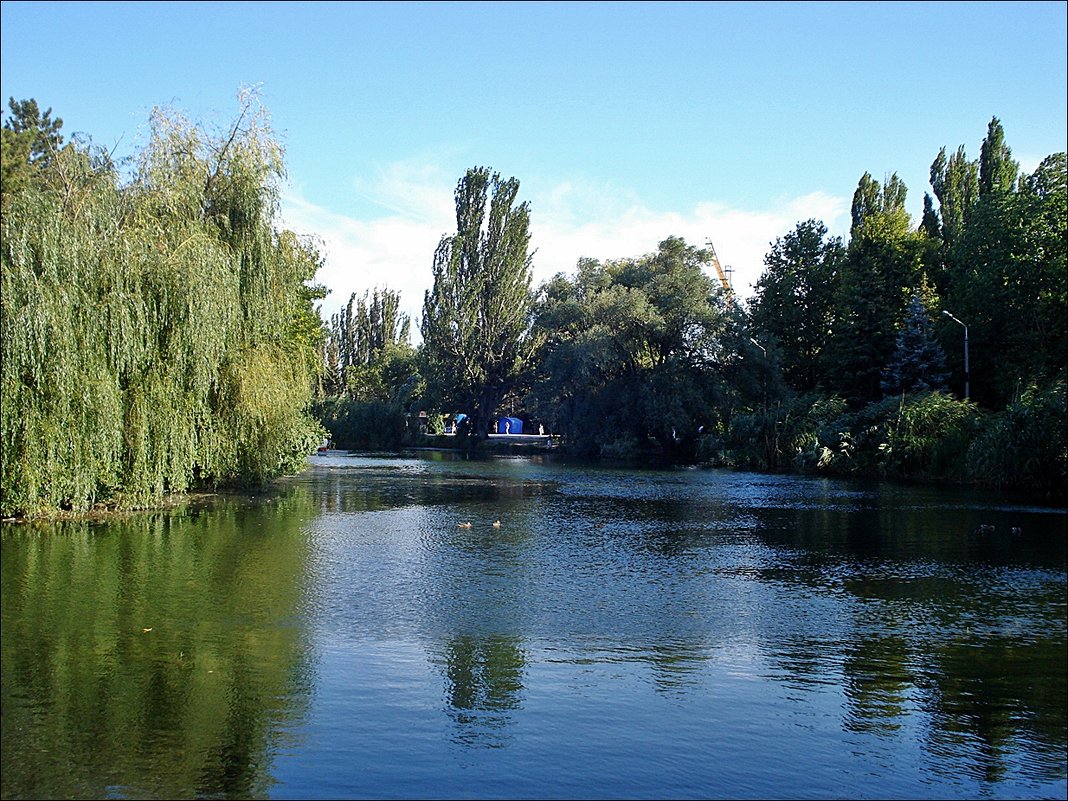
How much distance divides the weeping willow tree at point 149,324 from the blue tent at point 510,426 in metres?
83.3

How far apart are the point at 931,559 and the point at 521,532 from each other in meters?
Answer: 10.5

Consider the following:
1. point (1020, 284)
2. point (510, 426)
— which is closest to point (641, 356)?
point (1020, 284)

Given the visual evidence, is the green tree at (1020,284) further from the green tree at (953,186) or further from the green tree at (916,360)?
the green tree at (953,186)

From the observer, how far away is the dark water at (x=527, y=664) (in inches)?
367

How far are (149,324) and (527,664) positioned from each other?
50.5 ft

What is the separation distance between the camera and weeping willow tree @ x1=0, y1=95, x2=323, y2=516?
21.0 meters

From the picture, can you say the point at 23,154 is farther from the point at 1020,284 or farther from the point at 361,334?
the point at 361,334

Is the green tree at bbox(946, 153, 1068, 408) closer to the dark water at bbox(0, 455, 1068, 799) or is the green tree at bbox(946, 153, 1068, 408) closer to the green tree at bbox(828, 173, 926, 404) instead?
the green tree at bbox(828, 173, 926, 404)

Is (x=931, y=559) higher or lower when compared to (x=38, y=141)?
lower

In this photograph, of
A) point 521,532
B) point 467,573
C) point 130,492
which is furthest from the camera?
point 521,532

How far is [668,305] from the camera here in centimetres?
6184

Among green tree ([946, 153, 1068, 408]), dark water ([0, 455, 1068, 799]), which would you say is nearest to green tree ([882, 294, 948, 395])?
green tree ([946, 153, 1068, 408])

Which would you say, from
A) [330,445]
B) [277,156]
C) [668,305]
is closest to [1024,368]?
[668,305]

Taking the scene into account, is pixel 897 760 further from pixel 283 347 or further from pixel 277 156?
pixel 277 156
